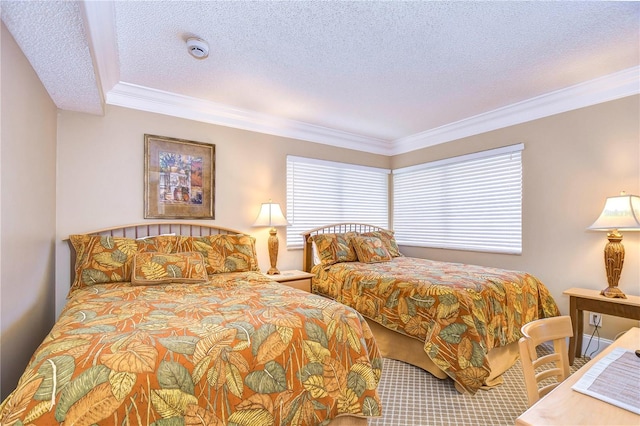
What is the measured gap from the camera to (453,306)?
232 centimetres

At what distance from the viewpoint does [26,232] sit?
6.45 ft

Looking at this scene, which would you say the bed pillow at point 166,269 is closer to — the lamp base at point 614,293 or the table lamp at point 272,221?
the table lamp at point 272,221

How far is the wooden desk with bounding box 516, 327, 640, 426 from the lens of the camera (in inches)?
29.9

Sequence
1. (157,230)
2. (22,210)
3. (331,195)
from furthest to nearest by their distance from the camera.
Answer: (331,195)
(157,230)
(22,210)

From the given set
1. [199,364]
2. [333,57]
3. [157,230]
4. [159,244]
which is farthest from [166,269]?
[333,57]

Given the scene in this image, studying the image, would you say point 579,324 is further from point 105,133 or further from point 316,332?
point 105,133

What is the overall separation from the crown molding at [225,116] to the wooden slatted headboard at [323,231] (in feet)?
3.92

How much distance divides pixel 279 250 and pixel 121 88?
2404 mm

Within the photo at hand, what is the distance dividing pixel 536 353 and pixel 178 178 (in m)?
3.28

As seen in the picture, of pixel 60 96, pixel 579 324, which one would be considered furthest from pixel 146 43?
pixel 579 324

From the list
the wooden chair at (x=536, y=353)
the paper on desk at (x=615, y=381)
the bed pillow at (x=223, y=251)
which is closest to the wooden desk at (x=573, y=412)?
the paper on desk at (x=615, y=381)

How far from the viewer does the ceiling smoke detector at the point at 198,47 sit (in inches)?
85.8

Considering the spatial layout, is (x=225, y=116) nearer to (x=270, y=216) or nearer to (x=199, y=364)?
(x=270, y=216)

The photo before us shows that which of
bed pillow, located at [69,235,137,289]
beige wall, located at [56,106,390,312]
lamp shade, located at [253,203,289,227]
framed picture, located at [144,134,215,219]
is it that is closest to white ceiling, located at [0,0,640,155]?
beige wall, located at [56,106,390,312]
